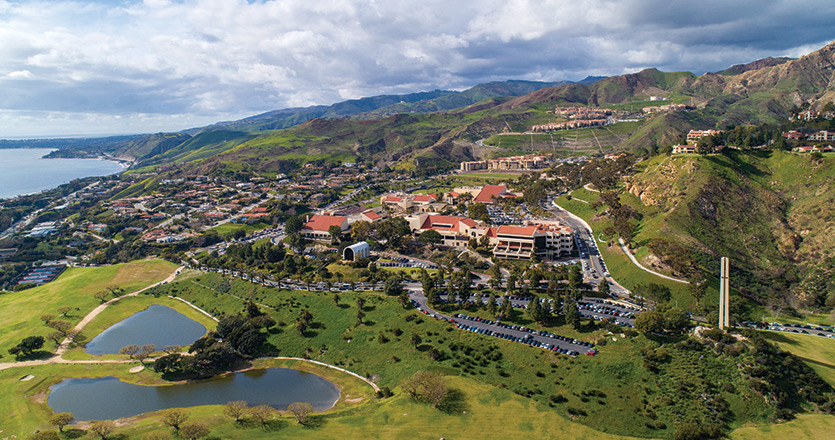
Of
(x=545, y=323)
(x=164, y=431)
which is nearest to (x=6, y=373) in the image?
(x=164, y=431)

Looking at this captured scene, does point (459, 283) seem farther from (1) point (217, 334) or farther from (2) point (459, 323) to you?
(1) point (217, 334)

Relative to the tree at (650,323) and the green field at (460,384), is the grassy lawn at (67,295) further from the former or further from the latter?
the tree at (650,323)

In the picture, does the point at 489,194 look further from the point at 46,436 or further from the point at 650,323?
the point at 46,436

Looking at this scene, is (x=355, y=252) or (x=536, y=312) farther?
(x=355, y=252)

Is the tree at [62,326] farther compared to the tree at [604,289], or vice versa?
the tree at [62,326]

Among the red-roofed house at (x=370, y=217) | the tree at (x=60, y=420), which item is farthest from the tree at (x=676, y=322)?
the red-roofed house at (x=370, y=217)

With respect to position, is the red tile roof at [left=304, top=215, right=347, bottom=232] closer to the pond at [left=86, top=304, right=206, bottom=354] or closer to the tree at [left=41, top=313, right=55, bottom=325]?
the pond at [left=86, top=304, right=206, bottom=354]

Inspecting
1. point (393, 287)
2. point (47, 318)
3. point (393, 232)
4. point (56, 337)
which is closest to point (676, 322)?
point (393, 287)
